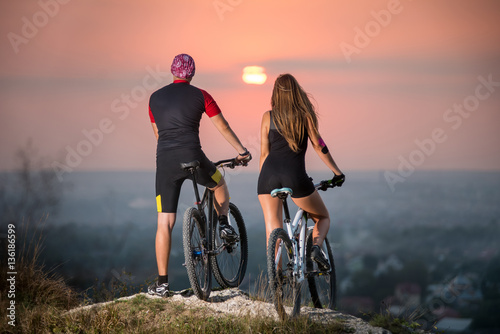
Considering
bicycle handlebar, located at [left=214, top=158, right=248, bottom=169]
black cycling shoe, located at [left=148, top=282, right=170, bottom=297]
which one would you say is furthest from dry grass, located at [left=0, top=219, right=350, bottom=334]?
bicycle handlebar, located at [left=214, top=158, right=248, bottom=169]

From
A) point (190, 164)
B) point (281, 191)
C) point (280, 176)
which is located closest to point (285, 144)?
point (280, 176)

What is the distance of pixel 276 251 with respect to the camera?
577 cm

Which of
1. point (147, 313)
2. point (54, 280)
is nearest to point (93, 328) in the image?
point (147, 313)

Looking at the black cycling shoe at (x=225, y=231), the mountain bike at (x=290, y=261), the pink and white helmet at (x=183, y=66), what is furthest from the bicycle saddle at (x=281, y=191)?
the pink and white helmet at (x=183, y=66)

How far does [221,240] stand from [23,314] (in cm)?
245

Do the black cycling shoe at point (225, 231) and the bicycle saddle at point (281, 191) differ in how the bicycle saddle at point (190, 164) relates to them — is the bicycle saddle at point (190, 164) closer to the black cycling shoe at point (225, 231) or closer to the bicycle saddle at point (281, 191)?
the bicycle saddle at point (281, 191)

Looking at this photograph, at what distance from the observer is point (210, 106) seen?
20.9 feet

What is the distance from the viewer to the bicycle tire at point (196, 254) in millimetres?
6172

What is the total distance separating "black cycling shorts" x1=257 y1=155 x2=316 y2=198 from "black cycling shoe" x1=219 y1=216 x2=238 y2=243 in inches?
53.5

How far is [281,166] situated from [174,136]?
1304mm

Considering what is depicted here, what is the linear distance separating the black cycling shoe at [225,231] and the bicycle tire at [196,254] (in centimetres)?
48

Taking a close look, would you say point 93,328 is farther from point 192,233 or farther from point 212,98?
point 212,98

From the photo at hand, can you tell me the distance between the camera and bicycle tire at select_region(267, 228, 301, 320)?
219 inches

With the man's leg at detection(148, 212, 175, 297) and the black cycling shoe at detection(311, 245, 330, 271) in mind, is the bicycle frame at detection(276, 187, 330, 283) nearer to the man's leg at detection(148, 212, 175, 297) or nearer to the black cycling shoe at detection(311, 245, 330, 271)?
the black cycling shoe at detection(311, 245, 330, 271)
